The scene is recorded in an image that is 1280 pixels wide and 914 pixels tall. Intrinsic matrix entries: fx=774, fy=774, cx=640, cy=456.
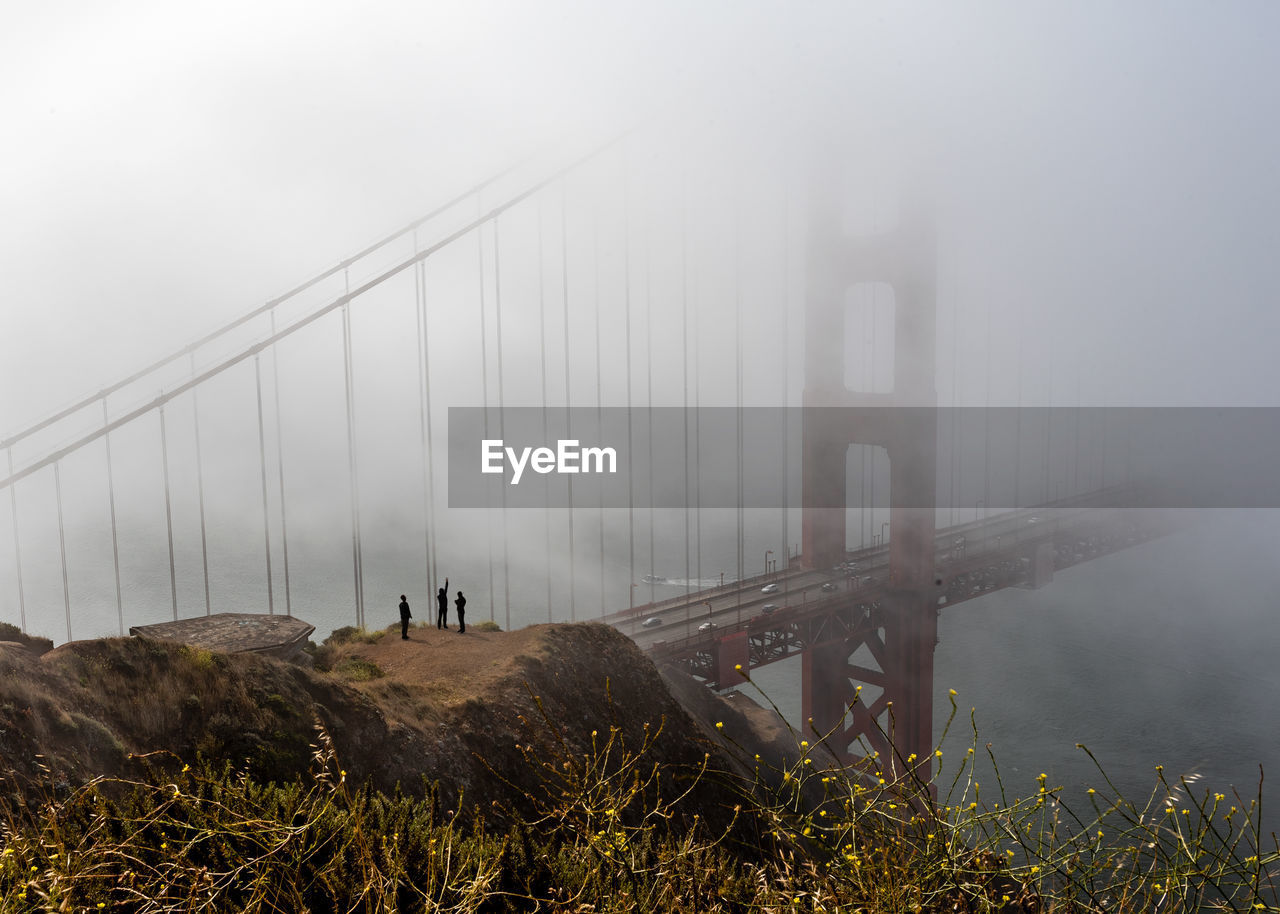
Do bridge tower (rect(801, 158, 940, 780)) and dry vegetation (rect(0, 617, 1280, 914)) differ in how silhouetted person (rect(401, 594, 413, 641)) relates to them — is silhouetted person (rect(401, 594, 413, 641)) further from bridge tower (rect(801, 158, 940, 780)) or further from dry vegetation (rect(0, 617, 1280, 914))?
bridge tower (rect(801, 158, 940, 780))

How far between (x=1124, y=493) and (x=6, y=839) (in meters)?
83.6

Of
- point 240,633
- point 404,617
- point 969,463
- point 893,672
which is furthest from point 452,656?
point 969,463

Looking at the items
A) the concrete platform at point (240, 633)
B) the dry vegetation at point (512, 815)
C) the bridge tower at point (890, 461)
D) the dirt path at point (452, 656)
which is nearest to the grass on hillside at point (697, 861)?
the dry vegetation at point (512, 815)

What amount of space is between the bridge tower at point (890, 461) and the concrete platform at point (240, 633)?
1996 centimetres

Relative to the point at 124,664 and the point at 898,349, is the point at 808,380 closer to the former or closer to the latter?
the point at 898,349

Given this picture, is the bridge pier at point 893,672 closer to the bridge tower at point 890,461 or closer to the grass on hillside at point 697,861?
the bridge tower at point 890,461

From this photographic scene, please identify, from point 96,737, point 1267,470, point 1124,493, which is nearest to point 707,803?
point 96,737

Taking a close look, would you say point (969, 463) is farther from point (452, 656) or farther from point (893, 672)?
point (452, 656)

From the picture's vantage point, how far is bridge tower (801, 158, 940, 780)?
99.5 feet

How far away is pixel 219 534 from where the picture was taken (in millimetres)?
87000

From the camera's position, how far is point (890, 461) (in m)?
33.3

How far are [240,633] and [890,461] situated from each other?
27076 mm

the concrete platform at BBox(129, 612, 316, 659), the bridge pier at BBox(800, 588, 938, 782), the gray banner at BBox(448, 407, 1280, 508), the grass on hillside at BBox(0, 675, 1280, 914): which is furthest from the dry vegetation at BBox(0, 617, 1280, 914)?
the gray banner at BBox(448, 407, 1280, 508)

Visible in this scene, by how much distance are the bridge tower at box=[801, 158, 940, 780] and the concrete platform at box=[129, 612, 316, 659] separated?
786 inches
